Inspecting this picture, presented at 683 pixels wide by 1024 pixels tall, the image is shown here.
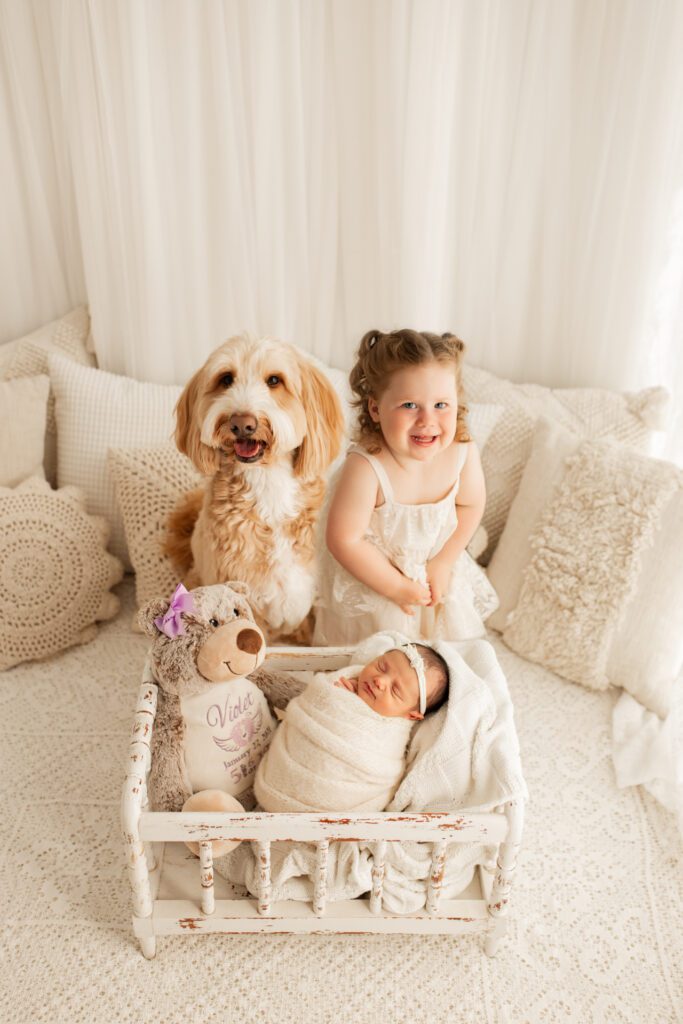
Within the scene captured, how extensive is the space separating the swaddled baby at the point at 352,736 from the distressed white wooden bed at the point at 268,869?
0.30 feet

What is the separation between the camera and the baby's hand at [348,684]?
4.06ft

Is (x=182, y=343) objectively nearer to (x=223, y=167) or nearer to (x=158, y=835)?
(x=223, y=167)

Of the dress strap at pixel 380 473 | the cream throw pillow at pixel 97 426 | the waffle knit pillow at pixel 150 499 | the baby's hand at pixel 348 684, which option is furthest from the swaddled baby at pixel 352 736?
the cream throw pillow at pixel 97 426

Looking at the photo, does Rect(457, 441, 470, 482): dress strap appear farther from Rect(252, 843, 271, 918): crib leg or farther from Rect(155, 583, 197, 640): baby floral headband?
Rect(252, 843, 271, 918): crib leg

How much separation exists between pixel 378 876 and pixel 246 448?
71 cm

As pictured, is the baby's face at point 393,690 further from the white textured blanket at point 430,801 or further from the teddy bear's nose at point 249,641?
the teddy bear's nose at point 249,641

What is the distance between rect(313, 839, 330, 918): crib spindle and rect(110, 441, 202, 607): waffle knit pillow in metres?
0.82

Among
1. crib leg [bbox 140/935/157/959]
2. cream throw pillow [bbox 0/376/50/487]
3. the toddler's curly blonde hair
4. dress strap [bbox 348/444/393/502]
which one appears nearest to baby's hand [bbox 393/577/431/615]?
dress strap [bbox 348/444/393/502]

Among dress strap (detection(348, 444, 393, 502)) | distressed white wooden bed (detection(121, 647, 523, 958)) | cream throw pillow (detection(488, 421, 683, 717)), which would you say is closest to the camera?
distressed white wooden bed (detection(121, 647, 523, 958))

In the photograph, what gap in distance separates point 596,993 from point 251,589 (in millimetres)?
874

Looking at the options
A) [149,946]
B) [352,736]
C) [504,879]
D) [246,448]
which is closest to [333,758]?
[352,736]

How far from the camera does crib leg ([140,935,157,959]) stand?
1176 mm

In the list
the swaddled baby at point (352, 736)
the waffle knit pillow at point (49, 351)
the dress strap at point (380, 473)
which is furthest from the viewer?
the waffle knit pillow at point (49, 351)

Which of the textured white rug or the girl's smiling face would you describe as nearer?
the textured white rug
